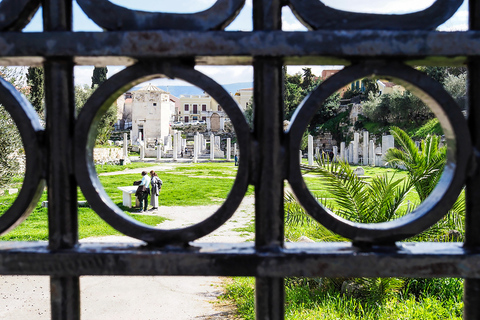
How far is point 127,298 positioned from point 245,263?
4435mm

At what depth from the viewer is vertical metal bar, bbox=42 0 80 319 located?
0.89m

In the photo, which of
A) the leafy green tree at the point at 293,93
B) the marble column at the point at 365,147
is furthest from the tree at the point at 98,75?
the marble column at the point at 365,147

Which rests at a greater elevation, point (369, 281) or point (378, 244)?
point (378, 244)

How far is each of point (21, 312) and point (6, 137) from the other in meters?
4.80

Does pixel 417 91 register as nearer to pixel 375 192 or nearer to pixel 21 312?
pixel 375 192

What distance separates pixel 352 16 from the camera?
2.97ft

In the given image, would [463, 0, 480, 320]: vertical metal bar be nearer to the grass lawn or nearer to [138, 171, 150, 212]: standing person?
the grass lawn

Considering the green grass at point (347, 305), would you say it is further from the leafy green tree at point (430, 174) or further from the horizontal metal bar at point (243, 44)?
the horizontal metal bar at point (243, 44)

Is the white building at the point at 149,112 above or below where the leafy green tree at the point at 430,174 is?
above

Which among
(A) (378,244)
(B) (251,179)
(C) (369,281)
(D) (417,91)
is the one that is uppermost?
(D) (417,91)

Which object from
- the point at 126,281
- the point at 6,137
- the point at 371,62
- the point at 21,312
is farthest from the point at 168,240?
the point at 6,137

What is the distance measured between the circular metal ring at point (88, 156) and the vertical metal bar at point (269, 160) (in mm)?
49

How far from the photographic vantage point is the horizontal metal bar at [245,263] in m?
0.88

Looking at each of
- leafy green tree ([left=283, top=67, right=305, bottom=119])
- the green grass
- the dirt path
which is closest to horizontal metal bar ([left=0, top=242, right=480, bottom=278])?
the green grass
